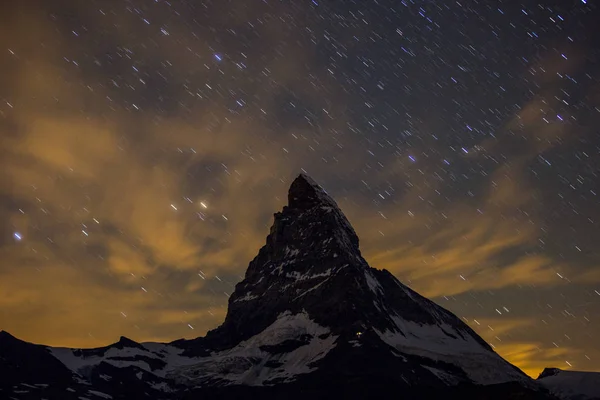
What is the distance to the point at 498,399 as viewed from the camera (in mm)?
197750

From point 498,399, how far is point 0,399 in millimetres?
154195

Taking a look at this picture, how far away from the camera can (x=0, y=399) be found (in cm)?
19988
